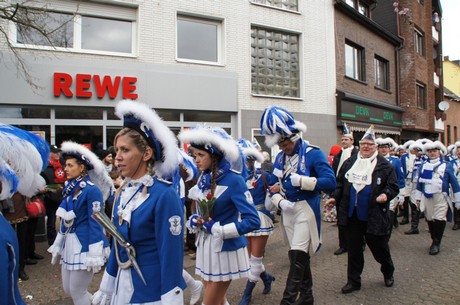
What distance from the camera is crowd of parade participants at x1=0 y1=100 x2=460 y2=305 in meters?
2.22

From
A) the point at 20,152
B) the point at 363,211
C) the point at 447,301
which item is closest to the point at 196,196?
the point at 20,152

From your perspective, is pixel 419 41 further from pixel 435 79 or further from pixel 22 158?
pixel 22 158

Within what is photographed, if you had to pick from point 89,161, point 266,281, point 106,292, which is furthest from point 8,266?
point 266,281

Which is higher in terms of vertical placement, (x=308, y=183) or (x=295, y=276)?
(x=308, y=183)

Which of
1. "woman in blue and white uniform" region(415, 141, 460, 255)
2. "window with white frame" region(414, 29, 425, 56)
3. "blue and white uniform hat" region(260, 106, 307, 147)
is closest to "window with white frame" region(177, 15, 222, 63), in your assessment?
"woman in blue and white uniform" region(415, 141, 460, 255)

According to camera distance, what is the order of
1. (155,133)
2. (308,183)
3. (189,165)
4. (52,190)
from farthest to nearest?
(52,190), (189,165), (308,183), (155,133)

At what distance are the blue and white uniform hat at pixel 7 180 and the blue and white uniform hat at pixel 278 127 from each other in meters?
2.84

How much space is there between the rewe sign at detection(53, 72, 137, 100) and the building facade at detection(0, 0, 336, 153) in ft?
0.09

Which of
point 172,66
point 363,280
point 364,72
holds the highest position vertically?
point 364,72

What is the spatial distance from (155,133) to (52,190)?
542cm

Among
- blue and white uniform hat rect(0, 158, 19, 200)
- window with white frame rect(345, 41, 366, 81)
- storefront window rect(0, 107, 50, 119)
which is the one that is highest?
window with white frame rect(345, 41, 366, 81)

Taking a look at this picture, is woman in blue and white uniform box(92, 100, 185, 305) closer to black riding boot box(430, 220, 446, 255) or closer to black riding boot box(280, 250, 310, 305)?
black riding boot box(280, 250, 310, 305)

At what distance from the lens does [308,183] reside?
163 inches

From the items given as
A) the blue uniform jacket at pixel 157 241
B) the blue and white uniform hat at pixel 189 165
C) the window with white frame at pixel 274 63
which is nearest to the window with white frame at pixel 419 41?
the window with white frame at pixel 274 63
